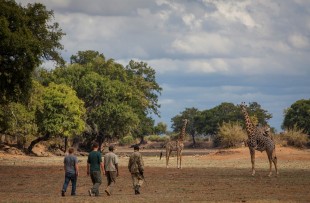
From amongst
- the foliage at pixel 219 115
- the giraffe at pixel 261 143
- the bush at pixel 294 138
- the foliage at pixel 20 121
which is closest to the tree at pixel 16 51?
the giraffe at pixel 261 143

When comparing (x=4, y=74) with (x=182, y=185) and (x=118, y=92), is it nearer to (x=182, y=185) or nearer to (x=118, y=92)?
(x=182, y=185)

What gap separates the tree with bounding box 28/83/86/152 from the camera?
7325 cm

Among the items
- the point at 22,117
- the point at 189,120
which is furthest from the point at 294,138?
the point at 189,120

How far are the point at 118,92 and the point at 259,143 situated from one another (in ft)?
169

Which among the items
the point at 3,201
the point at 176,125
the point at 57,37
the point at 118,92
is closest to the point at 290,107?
the point at 118,92

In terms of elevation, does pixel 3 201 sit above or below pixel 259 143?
below

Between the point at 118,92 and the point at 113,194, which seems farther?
the point at 118,92

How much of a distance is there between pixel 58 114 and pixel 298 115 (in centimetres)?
5133

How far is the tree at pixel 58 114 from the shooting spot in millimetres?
73250

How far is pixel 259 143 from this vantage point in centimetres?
3662

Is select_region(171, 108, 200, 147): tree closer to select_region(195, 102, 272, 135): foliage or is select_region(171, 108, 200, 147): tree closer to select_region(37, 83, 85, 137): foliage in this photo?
select_region(195, 102, 272, 135): foliage

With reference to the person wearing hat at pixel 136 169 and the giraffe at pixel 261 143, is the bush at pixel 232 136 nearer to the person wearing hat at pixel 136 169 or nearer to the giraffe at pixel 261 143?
the giraffe at pixel 261 143

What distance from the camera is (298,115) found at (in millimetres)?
114500

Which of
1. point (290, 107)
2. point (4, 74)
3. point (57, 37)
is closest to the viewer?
point (4, 74)
